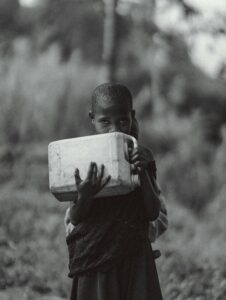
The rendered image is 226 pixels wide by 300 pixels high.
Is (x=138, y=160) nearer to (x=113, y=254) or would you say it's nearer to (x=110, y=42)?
(x=113, y=254)

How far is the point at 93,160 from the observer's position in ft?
Result: 7.83

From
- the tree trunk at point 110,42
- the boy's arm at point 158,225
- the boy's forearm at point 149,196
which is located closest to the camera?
the boy's forearm at point 149,196

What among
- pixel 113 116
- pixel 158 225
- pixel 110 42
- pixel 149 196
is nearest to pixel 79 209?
pixel 149 196

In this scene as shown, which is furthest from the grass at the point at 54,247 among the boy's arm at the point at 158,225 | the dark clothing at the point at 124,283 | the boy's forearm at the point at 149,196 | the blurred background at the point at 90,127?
the boy's forearm at the point at 149,196

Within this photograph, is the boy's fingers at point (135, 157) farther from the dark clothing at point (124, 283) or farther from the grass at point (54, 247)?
the grass at point (54, 247)

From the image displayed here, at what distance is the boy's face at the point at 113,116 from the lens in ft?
8.25

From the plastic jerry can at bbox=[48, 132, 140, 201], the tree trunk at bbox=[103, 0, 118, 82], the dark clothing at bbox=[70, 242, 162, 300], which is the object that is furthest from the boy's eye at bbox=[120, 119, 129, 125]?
the tree trunk at bbox=[103, 0, 118, 82]

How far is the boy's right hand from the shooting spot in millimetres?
2314

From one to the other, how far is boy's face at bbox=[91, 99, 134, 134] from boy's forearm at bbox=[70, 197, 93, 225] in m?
0.33

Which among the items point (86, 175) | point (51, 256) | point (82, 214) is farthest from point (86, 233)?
point (51, 256)

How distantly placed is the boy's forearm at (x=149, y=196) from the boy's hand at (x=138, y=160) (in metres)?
0.03

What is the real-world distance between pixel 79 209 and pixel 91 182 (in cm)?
17

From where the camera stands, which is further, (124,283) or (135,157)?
(124,283)

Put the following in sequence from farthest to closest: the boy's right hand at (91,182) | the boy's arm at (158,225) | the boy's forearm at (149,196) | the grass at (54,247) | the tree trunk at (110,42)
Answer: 1. the tree trunk at (110,42)
2. the grass at (54,247)
3. the boy's arm at (158,225)
4. the boy's forearm at (149,196)
5. the boy's right hand at (91,182)
